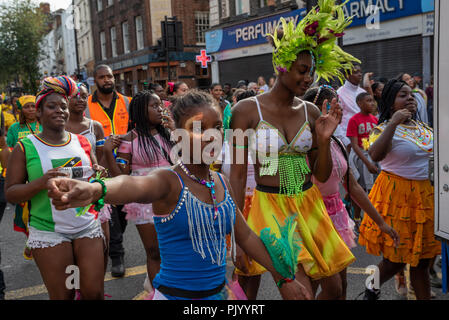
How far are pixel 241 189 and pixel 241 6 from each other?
20861 mm

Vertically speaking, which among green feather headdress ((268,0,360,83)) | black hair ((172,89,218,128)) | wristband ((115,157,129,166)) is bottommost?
wristband ((115,157,129,166))

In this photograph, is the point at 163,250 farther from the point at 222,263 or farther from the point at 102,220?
the point at 102,220

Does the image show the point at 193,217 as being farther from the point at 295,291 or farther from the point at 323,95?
the point at 323,95

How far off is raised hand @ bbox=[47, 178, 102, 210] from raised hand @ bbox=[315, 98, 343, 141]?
1861 millimetres

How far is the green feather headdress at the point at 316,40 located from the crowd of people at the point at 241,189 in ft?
0.03

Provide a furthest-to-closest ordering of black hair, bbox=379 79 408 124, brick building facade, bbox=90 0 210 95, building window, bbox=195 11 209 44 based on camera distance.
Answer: building window, bbox=195 11 209 44 < brick building facade, bbox=90 0 210 95 < black hair, bbox=379 79 408 124

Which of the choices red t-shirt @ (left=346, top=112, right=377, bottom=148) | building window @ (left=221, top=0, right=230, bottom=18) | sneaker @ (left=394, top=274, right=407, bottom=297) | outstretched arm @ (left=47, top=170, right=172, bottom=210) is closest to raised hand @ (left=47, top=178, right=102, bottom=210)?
outstretched arm @ (left=47, top=170, right=172, bottom=210)

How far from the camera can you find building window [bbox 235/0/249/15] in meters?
22.1

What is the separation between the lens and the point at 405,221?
149 inches

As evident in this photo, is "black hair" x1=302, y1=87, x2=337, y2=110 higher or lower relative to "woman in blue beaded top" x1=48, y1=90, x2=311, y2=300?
higher

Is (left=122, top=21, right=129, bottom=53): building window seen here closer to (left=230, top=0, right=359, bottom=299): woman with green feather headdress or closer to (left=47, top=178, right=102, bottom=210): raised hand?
(left=230, top=0, right=359, bottom=299): woman with green feather headdress

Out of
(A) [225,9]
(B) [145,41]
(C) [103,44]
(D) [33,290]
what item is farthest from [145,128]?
(C) [103,44]
